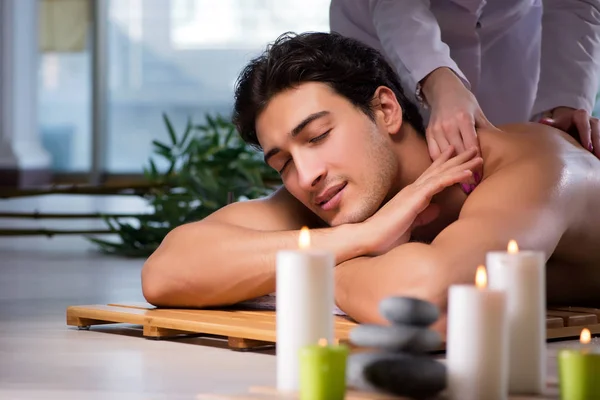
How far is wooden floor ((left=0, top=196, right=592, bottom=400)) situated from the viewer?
1.86 meters

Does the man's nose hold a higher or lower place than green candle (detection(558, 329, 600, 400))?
higher

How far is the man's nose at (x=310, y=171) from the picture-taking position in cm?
241

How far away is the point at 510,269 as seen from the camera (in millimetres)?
1587

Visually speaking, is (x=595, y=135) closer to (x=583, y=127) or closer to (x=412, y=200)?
(x=583, y=127)

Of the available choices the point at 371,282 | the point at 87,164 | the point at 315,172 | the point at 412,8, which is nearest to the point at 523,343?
the point at 371,282

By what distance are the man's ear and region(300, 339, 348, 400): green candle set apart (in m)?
1.27

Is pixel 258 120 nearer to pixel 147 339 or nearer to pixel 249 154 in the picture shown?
pixel 147 339

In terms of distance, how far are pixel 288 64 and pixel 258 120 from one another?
15 centimetres

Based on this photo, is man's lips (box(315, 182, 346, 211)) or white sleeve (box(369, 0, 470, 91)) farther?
white sleeve (box(369, 0, 470, 91))

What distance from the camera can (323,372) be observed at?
1.40 m

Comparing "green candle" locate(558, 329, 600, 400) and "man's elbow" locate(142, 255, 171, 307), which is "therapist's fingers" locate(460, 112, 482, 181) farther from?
"green candle" locate(558, 329, 600, 400)

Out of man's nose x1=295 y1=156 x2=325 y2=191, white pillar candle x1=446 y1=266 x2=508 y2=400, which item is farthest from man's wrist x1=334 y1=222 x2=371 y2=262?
white pillar candle x1=446 y1=266 x2=508 y2=400

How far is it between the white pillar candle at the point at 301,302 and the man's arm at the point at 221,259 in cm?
85

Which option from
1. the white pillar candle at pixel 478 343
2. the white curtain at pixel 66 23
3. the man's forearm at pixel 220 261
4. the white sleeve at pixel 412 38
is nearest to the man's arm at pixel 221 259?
the man's forearm at pixel 220 261
